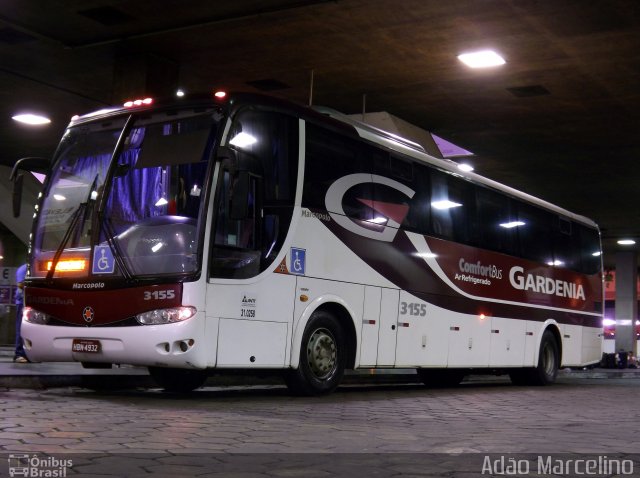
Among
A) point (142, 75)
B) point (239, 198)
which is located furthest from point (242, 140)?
point (142, 75)

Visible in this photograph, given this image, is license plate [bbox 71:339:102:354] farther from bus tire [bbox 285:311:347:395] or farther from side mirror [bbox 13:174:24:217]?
bus tire [bbox 285:311:347:395]

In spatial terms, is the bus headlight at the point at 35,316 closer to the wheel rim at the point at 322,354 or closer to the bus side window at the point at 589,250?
the wheel rim at the point at 322,354

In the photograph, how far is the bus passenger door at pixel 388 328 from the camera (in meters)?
12.2

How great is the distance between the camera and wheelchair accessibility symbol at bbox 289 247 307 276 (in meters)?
10.5

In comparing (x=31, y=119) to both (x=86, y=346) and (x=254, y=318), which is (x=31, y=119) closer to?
(x=86, y=346)

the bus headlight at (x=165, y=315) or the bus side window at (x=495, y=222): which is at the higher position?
the bus side window at (x=495, y=222)

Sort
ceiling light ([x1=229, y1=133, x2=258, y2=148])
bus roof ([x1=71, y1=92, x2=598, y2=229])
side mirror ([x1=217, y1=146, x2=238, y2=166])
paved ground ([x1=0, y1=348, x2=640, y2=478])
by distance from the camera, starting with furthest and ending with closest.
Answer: bus roof ([x1=71, y1=92, x2=598, y2=229]) → ceiling light ([x1=229, y1=133, x2=258, y2=148]) → side mirror ([x1=217, y1=146, x2=238, y2=166]) → paved ground ([x1=0, y1=348, x2=640, y2=478])

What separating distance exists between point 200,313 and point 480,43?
7448mm

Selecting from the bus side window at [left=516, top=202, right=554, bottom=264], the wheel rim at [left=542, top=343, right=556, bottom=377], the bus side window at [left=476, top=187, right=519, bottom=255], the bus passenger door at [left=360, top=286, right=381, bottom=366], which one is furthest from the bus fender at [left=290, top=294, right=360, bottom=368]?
the wheel rim at [left=542, top=343, right=556, bottom=377]

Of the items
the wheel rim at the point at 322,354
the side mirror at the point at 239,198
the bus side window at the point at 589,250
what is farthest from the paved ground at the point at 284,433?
the bus side window at the point at 589,250

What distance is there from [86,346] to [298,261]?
2.60 m

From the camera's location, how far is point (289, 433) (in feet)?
22.8

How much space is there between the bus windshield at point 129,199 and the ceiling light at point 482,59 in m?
6.48

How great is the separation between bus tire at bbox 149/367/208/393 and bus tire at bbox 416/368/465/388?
A: 5732 mm
